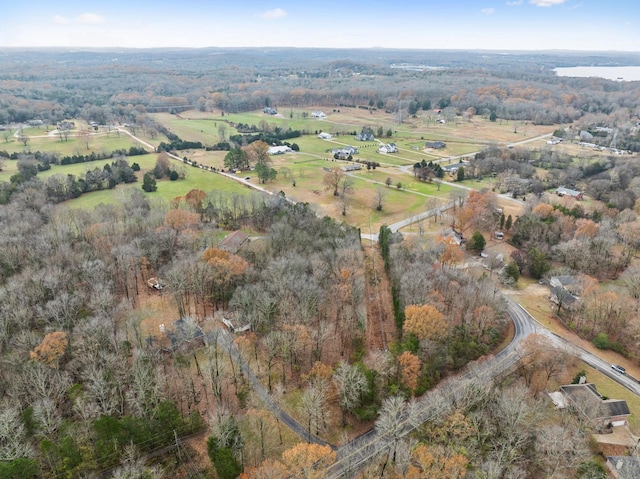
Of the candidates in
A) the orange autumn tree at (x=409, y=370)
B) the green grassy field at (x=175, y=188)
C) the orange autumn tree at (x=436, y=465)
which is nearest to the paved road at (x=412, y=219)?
the green grassy field at (x=175, y=188)

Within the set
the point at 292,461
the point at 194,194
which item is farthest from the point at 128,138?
the point at 292,461

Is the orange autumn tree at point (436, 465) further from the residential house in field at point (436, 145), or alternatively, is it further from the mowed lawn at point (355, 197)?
the residential house in field at point (436, 145)

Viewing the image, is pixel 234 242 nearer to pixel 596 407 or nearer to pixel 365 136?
pixel 596 407

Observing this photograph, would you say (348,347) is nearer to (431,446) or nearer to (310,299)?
(310,299)

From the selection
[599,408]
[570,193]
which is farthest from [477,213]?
[599,408]

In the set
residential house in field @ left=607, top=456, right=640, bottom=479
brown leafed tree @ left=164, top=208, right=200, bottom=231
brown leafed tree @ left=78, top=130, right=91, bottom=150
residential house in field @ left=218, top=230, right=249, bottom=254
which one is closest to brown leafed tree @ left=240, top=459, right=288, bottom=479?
residential house in field @ left=607, top=456, right=640, bottom=479

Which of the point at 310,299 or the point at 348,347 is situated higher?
the point at 310,299
